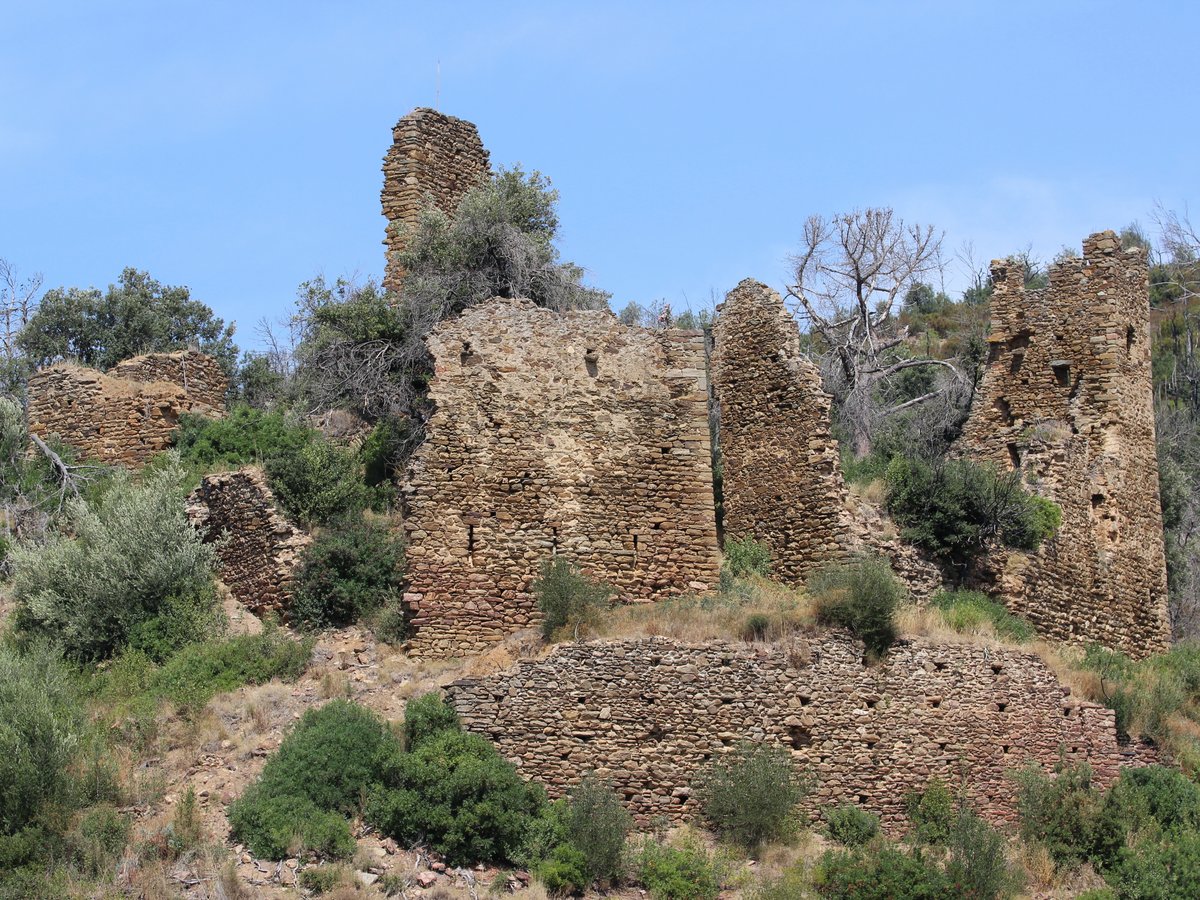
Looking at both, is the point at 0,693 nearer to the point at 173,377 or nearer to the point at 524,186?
the point at 173,377

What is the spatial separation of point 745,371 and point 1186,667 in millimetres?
7339

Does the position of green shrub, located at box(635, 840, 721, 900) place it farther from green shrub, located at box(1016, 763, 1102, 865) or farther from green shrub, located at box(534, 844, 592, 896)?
green shrub, located at box(1016, 763, 1102, 865)

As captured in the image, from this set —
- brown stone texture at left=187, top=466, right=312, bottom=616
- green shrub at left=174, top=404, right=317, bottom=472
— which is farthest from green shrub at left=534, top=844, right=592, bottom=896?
green shrub at left=174, top=404, right=317, bottom=472

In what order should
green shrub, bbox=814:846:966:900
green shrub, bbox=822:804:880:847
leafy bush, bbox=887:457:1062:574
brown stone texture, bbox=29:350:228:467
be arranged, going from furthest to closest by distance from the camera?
brown stone texture, bbox=29:350:228:467
leafy bush, bbox=887:457:1062:574
green shrub, bbox=822:804:880:847
green shrub, bbox=814:846:966:900

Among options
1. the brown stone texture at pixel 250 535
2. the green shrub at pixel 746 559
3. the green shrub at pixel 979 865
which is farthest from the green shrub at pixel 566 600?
the green shrub at pixel 979 865

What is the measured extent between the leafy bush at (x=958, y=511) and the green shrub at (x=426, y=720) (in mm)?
7506

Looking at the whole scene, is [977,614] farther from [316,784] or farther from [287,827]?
[287,827]

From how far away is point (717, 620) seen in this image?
21859 mm

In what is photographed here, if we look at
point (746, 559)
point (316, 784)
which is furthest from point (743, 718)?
point (316, 784)

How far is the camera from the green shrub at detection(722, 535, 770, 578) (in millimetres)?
24453

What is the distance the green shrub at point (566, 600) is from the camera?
22047mm

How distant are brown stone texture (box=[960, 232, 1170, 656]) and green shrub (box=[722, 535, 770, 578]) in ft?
14.6

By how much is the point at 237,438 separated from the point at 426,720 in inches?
337

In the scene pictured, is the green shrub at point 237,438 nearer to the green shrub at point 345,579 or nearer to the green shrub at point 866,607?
the green shrub at point 345,579
